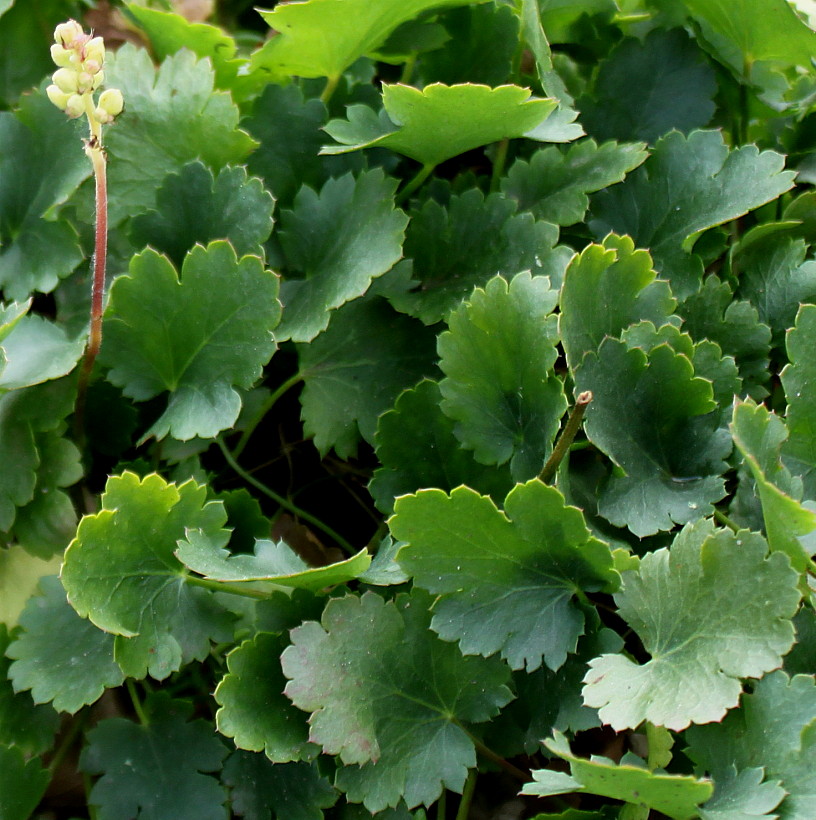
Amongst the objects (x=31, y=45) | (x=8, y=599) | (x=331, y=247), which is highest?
(x=31, y=45)

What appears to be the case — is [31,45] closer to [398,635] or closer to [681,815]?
[398,635]

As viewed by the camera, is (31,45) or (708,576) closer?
(708,576)

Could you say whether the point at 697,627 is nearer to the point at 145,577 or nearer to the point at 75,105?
the point at 145,577

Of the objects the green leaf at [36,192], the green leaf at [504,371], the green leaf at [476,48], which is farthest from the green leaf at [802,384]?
the green leaf at [36,192]

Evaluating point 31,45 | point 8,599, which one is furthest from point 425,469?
point 31,45

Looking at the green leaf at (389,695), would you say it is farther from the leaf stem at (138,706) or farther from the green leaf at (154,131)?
the green leaf at (154,131)

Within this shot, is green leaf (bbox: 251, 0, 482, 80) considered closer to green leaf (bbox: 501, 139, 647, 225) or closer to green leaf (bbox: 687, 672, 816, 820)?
green leaf (bbox: 501, 139, 647, 225)

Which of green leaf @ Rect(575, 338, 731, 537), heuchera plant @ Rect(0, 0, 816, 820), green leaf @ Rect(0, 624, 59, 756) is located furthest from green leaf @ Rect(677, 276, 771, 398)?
green leaf @ Rect(0, 624, 59, 756)
